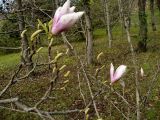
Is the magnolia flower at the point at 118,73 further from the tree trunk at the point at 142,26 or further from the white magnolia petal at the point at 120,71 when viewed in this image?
the tree trunk at the point at 142,26

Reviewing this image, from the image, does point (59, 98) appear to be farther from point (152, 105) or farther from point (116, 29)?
point (116, 29)

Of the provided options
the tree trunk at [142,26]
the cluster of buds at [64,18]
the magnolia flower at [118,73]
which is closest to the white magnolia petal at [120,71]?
the magnolia flower at [118,73]

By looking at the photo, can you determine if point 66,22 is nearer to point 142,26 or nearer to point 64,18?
point 64,18

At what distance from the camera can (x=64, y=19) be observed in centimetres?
188

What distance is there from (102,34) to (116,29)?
281cm

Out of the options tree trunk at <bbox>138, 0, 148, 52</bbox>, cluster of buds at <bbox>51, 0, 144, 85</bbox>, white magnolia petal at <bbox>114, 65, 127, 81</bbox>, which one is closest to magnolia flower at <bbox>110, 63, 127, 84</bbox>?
white magnolia petal at <bbox>114, 65, 127, 81</bbox>

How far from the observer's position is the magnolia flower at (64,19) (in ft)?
6.10

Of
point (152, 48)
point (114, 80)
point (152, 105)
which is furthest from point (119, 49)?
point (114, 80)

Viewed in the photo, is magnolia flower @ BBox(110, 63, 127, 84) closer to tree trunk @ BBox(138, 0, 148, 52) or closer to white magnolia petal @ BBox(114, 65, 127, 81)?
white magnolia petal @ BBox(114, 65, 127, 81)

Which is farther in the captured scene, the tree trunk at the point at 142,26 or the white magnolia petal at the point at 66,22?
the tree trunk at the point at 142,26

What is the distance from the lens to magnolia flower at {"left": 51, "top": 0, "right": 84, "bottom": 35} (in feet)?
6.10

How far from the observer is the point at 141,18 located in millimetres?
24172

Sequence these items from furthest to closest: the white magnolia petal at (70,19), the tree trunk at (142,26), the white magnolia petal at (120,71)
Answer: the tree trunk at (142,26), the white magnolia petal at (120,71), the white magnolia petal at (70,19)

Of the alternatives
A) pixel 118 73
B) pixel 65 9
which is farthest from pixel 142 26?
pixel 65 9
